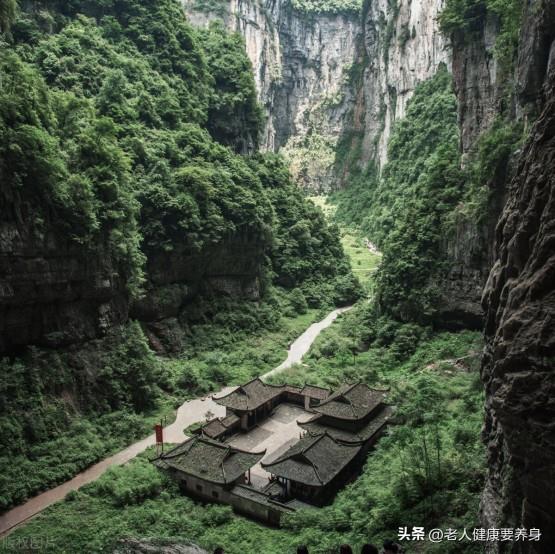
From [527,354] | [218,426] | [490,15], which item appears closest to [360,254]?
[490,15]

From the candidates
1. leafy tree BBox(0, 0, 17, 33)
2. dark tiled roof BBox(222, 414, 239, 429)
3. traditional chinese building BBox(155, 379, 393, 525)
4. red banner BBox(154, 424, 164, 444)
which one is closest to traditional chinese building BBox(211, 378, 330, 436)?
dark tiled roof BBox(222, 414, 239, 429)

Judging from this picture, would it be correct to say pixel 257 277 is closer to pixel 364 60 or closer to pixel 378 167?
pixel 378 167

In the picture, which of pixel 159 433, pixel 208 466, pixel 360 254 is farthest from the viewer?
pixel 360 254

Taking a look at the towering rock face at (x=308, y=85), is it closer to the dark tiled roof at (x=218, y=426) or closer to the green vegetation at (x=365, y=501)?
the dark tiled roof at (x=218, y=426)

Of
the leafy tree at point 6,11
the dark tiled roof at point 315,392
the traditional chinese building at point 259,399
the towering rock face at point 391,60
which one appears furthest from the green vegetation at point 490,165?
the towering rock face at point 391,60

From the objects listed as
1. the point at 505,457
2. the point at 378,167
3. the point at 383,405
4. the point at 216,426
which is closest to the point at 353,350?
the point at 383,405

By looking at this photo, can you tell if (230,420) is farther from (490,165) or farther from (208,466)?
(490,165)
